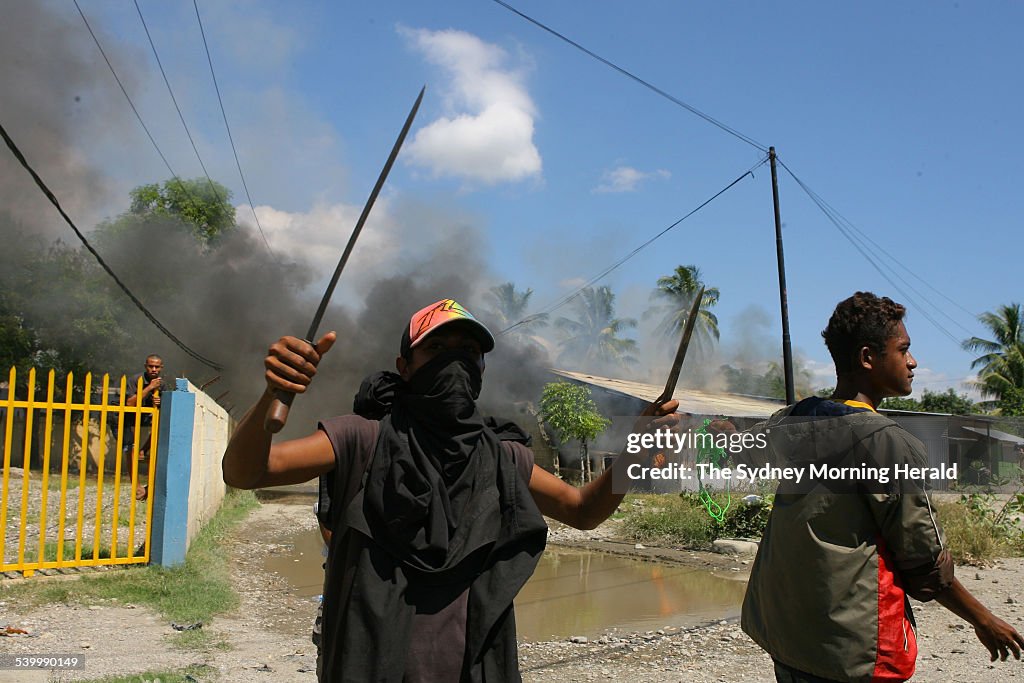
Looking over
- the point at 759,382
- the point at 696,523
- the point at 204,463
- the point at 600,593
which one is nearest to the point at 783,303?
the point at 696,523

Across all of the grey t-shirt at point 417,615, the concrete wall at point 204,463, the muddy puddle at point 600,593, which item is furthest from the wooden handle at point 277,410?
the concrete wall at point 204,463

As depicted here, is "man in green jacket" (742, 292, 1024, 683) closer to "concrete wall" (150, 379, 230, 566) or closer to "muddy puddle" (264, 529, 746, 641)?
"muddy puddle" (264, 529, 746, 641)

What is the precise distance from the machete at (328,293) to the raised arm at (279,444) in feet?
0.10

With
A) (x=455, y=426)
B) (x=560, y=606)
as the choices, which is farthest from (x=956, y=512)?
(x=455, y=426)

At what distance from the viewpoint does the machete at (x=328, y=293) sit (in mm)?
1594

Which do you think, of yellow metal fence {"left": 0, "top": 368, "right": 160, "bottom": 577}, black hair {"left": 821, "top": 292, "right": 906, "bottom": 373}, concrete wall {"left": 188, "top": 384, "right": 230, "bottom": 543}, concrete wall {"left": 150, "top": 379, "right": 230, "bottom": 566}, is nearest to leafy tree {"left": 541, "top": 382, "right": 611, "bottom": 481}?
concrete wall {"left": 188, "top": 384, "right": 230, "bottom": 543}

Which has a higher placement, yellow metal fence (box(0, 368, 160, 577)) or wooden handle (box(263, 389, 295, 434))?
wooden handle (box(263, 389, 295, 434))

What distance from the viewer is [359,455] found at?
6.14ft

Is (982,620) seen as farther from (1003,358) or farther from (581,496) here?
(1003,358)

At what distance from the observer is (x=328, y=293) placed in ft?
6.11

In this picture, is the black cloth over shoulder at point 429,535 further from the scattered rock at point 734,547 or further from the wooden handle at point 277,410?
the scattered rock at point 734,547

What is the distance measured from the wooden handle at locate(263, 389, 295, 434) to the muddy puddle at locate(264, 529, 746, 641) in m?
4.99

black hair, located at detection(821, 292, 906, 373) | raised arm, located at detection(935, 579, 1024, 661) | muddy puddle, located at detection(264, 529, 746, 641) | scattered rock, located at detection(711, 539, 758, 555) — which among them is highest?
black hair, located at detection(821, 292, 906, 373)

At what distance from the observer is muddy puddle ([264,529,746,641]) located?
6777 mm
